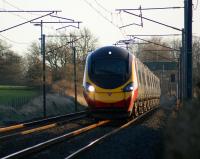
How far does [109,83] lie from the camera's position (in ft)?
71.2

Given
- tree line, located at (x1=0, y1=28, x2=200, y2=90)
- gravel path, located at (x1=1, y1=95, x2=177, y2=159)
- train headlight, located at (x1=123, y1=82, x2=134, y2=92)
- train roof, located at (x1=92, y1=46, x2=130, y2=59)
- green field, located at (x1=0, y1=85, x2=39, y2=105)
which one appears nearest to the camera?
gravel path, located at (x1=1, y1=95, x2=177, y2=159)

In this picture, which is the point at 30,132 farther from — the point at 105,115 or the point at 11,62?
the point at 11,62

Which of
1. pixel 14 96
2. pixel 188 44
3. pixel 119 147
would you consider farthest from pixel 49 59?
pixel 119 147

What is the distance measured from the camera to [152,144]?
48.0 ft

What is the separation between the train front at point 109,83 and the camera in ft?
70.9

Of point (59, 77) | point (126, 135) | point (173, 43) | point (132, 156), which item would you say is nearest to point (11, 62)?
point (59, 77)

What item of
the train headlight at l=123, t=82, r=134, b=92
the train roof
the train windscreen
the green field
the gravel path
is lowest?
the green field

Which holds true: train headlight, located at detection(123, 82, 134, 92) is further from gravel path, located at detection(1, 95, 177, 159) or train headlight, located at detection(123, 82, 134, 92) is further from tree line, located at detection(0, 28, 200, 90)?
tree line, located at detection(0, 28, 200, 90)

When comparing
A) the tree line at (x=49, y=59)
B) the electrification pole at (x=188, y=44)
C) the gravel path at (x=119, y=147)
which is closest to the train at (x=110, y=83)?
the electrification pole at (x=188, y=44)

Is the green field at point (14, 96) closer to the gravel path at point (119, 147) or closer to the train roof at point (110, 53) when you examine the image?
the train roof at point (110, 53)

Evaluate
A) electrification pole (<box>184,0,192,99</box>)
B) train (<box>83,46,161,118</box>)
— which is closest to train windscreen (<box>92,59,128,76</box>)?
train (<box>83,46,161,118</box>)

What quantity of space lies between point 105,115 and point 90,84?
4.75 feet

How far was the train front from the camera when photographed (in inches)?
851

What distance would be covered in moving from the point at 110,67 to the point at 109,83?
2.83 ft
